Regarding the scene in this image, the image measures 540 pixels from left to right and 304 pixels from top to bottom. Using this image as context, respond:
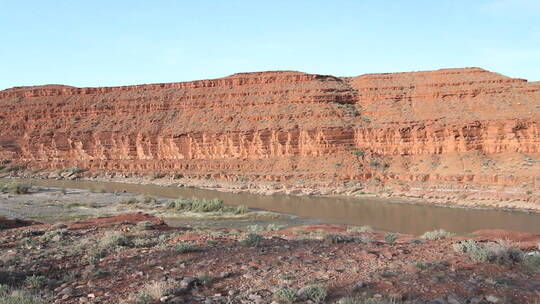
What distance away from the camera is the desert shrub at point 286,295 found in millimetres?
5273

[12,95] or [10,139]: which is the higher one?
[12,95]

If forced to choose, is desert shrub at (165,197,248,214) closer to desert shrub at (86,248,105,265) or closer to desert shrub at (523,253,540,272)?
desert shrub at (86,248,105,265)

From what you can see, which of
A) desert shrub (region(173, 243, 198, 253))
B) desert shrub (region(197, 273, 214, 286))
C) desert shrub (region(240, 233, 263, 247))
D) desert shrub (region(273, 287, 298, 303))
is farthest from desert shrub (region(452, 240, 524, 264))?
desert shrub (region(173, 243, 198, 253))

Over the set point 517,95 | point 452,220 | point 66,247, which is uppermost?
point 517,95

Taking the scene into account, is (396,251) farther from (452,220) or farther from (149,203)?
(149,203)

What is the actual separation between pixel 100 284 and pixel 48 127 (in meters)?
59.6

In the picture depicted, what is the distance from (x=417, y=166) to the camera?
123 feet

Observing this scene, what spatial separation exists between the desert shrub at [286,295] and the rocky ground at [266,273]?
0.01 m

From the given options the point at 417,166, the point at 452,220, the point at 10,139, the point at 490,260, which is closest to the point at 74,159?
the point at 10,139

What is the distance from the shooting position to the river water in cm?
2331

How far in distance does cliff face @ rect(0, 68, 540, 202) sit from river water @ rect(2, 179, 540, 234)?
14.7 ft

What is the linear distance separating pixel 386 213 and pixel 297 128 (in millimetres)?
19139

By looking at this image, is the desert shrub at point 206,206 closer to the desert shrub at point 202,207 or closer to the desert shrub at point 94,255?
the desert shrub at point 202,207

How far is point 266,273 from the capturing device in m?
6.66
